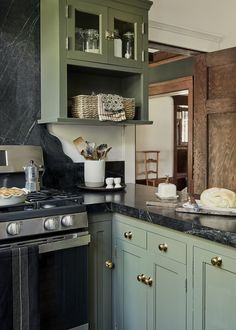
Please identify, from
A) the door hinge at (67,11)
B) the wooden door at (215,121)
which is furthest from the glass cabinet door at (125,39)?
the wooden door at (215,121)

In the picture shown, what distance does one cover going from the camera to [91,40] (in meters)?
2.36

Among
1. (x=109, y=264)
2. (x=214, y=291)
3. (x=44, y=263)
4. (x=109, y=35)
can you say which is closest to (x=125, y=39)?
(x=109, y=35)

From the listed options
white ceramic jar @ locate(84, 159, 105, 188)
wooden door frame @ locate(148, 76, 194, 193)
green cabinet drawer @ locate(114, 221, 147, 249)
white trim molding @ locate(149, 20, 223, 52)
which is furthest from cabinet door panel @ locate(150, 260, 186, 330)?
wooden door frame @ locate(148, 76, 194, 193)

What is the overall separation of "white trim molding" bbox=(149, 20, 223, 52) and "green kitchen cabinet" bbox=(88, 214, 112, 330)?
1597mm

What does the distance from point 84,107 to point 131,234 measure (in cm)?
86

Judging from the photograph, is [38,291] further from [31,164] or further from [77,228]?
[31,164]

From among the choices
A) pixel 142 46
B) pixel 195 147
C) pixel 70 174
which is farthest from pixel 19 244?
pixel 195 147

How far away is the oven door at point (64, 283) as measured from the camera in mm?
1718

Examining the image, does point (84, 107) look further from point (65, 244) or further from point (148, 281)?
point (148, 281)

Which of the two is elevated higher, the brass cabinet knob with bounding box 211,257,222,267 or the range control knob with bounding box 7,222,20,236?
the range control knob with bounding box 7,222,20,236

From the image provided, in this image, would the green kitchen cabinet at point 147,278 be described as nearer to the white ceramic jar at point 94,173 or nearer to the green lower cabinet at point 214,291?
the green lower cabinet at point 214,291

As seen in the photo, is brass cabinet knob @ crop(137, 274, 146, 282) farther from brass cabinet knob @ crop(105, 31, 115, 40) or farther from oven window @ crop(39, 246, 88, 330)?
brass cabinet knob @ crop(105, 31, 115, 40)

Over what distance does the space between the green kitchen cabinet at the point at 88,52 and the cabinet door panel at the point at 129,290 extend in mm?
856

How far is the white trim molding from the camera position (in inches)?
115
